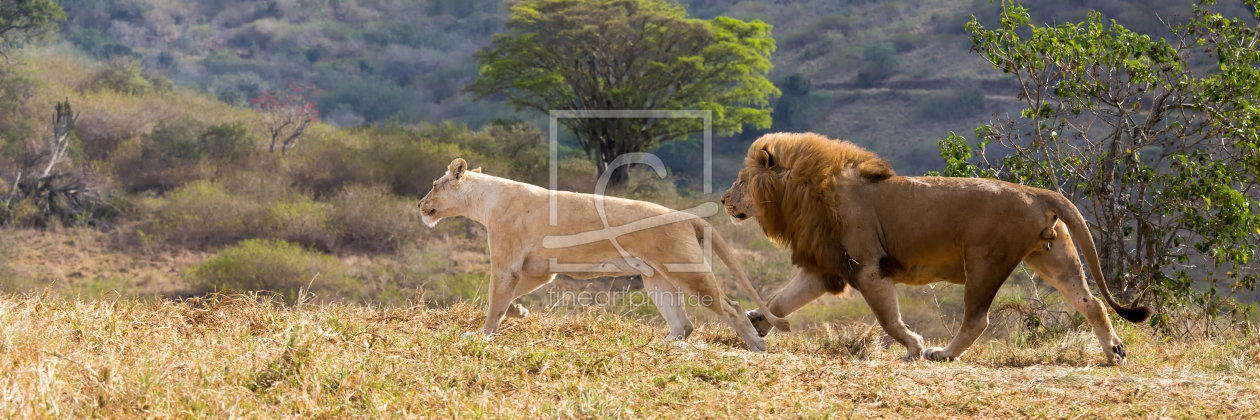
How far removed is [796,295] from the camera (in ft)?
20.5

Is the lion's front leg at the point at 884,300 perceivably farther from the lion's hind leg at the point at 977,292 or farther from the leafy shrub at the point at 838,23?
the leafy shrub at the point at 838,23

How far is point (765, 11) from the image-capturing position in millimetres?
60500

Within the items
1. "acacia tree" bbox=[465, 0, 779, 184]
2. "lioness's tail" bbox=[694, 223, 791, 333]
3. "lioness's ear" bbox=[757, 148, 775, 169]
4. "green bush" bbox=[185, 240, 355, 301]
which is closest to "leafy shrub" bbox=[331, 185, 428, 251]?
"green bush" bbox=[185, 240, 355, 301]

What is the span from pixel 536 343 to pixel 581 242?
4.77 ft

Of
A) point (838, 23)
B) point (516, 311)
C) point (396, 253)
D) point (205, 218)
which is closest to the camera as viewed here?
point (516, 311)

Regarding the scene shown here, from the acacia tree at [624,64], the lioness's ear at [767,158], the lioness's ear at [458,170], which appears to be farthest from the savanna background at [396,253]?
the acacia tree at [624,64]

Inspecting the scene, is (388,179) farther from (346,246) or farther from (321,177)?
(346,246)

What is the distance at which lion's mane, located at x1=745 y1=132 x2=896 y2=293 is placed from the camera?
5.85 metres

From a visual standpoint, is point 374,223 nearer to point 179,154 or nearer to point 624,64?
point 179,154

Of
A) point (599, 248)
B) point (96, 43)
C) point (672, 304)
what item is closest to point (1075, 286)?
point (672, 304)

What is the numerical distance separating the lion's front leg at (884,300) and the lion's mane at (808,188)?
10cm

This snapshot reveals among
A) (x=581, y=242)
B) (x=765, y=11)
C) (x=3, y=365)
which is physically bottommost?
(x=765, y=11)

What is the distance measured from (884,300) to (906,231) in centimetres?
42

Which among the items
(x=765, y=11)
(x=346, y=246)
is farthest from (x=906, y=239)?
(x=765, y=11)
